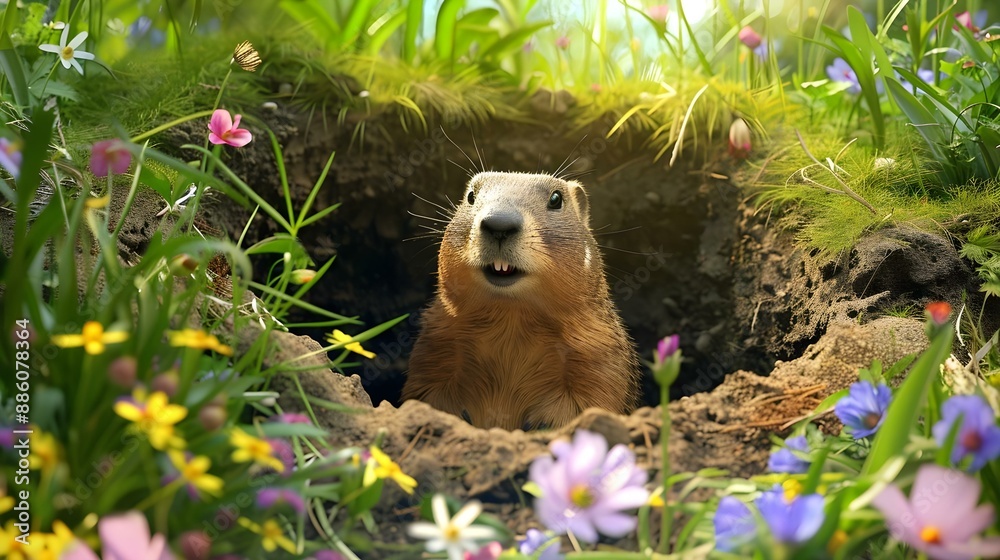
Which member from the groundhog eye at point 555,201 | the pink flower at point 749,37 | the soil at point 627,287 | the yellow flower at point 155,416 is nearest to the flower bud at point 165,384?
the yellow flower at point 155,416

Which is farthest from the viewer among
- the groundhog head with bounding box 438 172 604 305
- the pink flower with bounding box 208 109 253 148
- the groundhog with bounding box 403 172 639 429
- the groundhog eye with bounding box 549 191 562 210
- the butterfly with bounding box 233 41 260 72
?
the groundhog eye with bounding box 549 191 562 210

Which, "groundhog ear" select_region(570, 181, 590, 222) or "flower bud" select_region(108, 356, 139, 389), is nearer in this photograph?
"flower bud" select_region(108, 356, 139, 389)

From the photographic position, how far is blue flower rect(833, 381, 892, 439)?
2330mm

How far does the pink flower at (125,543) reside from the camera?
5.54 feet

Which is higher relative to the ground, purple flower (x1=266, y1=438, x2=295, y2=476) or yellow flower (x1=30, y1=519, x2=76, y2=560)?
yellow flower (x1=30, y1=519, x2=76, y2=560)

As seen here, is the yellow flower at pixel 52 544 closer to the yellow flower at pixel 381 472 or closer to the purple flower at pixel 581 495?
the yellow flower at pixel 381 472

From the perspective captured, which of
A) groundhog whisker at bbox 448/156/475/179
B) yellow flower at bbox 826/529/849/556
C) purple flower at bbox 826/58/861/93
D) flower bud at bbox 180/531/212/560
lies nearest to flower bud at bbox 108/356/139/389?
flower bud at bbox 180/531/212/560

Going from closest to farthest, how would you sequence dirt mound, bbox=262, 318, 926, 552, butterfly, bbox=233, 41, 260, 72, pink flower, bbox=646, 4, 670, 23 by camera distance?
dirt mound, bbox=262, 318, 926, 552 < butterfly, bbox=233, 41, 260, 72 < pink flower, bbox=646, 4, 670, 23

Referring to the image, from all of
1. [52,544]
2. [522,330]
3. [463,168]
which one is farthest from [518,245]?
[52,544]

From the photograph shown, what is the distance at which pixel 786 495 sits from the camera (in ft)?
7.11

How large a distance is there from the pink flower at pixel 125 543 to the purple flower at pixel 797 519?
4.60 ft

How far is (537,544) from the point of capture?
2193 millimetres

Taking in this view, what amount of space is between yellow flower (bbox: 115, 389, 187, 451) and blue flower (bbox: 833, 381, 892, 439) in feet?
6.25

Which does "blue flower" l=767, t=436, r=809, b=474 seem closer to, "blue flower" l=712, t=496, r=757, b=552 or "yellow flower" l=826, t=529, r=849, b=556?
"blue flower" l=712, t=496, r=757, b=552
